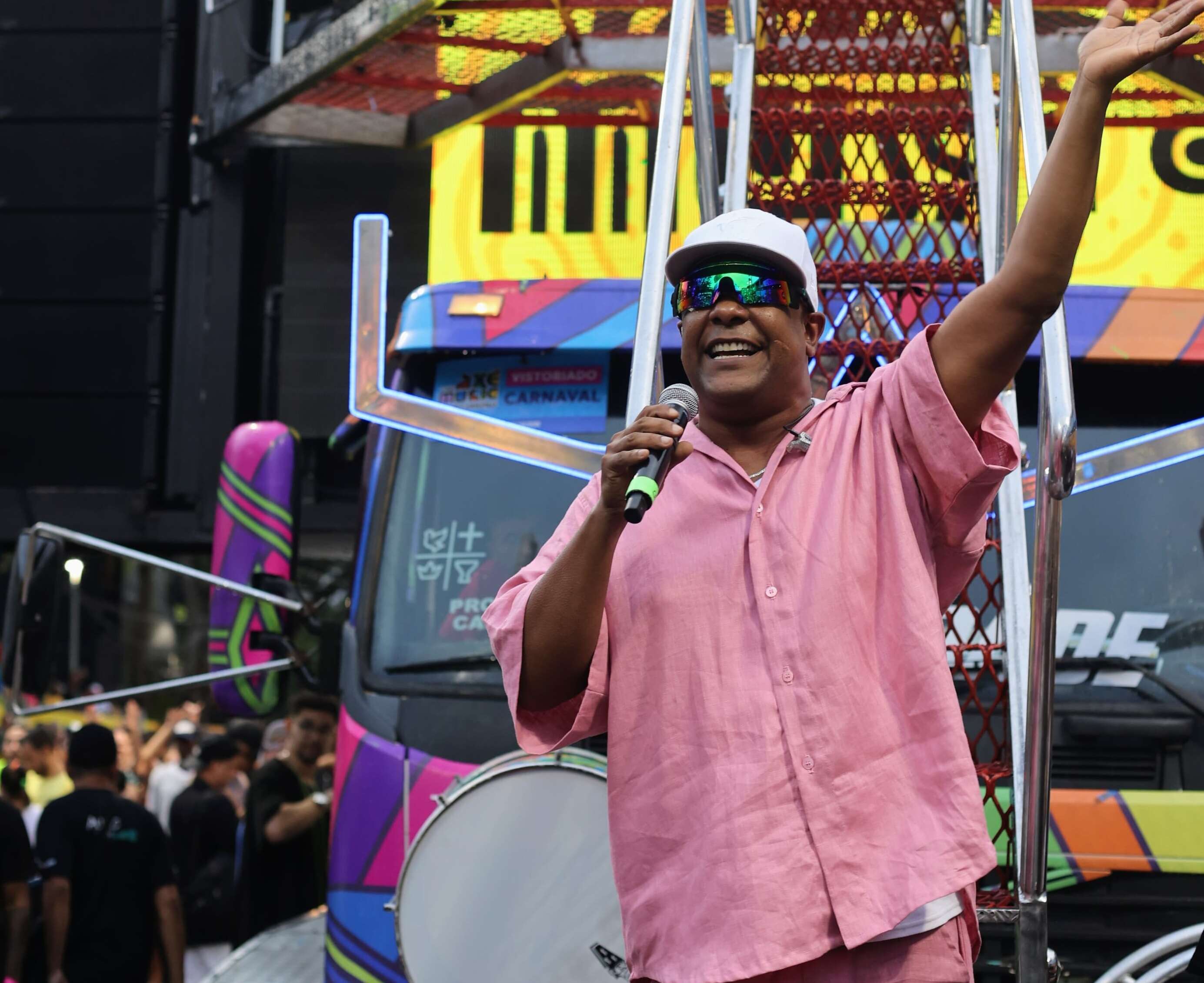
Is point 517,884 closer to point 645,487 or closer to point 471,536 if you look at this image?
point 471,536

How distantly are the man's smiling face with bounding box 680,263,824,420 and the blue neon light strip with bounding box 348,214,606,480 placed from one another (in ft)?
4.42

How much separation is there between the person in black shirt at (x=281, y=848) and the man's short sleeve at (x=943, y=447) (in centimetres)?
501

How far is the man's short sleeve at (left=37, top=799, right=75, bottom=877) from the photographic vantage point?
23.3ft

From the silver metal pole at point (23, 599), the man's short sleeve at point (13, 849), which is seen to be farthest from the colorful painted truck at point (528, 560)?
the man's short sleeve at point (13, 849)

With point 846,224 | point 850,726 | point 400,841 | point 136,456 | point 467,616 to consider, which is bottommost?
point 136,456

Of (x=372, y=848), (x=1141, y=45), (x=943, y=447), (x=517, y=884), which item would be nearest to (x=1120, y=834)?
(x=517, y=884)

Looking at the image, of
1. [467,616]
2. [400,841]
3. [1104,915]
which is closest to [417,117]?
[467,616]

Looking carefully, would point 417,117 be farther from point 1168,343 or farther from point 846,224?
point 1168,343

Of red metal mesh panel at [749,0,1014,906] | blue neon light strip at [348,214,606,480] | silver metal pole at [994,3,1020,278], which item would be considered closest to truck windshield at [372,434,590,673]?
blue neon light strip at [348,214,606,480]

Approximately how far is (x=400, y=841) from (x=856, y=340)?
175 centimetres

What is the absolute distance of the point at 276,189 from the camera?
43.1 ft

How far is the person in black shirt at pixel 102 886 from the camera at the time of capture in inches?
279

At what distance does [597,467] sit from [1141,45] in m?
1.91

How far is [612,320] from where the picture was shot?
15.2 ft
